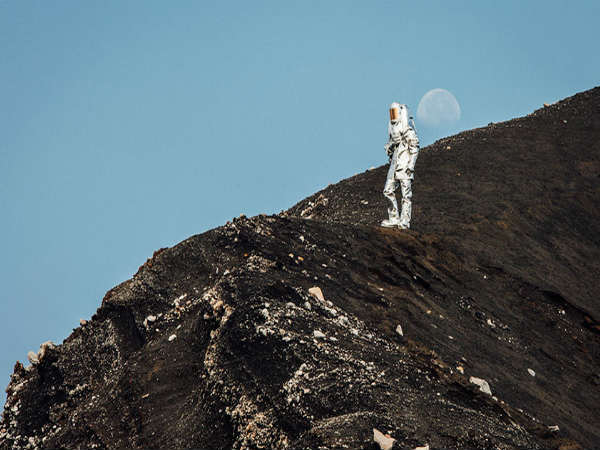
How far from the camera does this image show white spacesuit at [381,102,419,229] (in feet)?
44.7

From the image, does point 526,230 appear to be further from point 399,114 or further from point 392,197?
point 399,114

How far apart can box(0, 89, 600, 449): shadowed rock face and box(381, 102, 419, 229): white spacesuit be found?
1.03m

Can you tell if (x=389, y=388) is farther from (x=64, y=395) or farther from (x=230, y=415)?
(x=64, y=395)

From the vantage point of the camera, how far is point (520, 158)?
21.8 metres

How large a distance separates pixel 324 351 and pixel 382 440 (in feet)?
5.56

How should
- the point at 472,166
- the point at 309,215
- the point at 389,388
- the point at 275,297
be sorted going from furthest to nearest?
the point at 472,166 < the point at 309,215 < the point at 275,297 < the point at 389,388

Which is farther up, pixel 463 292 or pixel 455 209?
pixel 455 209

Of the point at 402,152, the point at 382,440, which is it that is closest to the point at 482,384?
the point at 382,440

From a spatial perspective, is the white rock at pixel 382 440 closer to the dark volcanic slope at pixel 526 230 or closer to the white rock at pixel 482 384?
the white rock at pixel 482 384

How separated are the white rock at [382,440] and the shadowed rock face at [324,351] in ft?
0.28

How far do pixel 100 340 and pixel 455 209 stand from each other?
10.7 metres

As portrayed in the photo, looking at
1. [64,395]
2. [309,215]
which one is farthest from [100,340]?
[309,215]

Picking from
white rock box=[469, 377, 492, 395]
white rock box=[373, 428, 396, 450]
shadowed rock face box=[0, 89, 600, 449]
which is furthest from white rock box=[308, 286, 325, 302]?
white rock box=[373, 428, 396, 450]

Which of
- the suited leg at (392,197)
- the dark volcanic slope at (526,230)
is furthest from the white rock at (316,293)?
the suited leg at (392,197)
